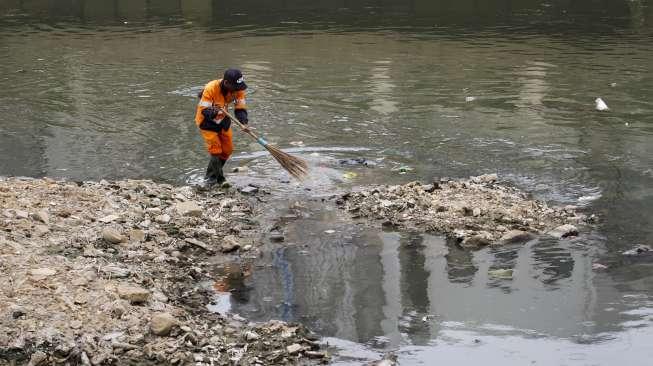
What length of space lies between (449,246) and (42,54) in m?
14.6

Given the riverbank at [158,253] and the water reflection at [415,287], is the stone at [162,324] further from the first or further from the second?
the water reflection at [415,287]

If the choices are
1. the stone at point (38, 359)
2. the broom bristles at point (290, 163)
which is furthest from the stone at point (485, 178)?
the stone at point (38, 359)

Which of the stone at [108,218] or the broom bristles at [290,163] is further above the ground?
the broom bristles at [290,163]

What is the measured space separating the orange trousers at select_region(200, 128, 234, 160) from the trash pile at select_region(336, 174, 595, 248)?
1540 millimetres

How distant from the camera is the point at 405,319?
20.0ft

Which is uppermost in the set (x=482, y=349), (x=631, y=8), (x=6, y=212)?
(x=631, y=8)

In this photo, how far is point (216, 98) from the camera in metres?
9.07

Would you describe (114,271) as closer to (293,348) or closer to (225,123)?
(293,348)

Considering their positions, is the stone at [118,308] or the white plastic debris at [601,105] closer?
the stone at [118,308]

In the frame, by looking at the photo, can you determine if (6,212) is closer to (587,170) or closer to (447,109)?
(587,170)

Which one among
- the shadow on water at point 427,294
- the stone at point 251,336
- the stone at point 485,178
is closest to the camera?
the stone at point 251,336

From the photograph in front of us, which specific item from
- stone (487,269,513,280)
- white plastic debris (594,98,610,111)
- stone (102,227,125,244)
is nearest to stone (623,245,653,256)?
stone (487,269,513,280)

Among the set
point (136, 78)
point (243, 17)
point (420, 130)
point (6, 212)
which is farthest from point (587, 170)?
point (243, 17)

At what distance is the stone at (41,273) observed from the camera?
5.85 meters
